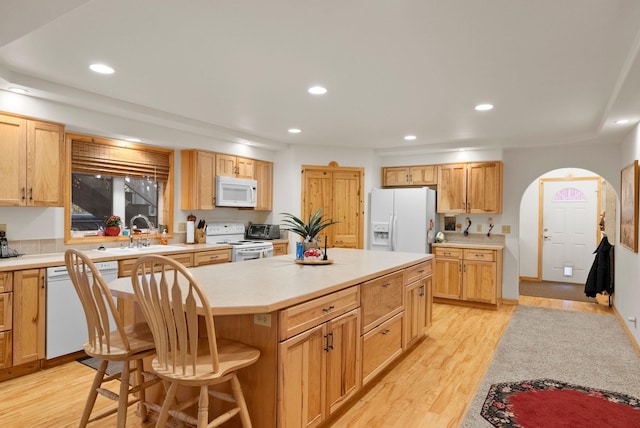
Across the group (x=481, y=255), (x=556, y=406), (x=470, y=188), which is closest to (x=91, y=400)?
(x=556, y=406)

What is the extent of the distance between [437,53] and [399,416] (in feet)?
7.62

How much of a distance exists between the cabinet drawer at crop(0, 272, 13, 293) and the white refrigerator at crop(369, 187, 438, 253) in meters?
4.47

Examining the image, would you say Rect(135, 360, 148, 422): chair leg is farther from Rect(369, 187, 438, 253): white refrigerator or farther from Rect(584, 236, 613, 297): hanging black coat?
Rect(584, 236, 613, 297): hanging black coat

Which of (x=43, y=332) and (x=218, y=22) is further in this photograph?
(x=43, y=332)

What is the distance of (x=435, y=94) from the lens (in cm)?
342

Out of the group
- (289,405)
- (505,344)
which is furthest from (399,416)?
(505,344)

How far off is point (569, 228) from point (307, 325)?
726cm

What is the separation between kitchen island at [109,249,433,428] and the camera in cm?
194

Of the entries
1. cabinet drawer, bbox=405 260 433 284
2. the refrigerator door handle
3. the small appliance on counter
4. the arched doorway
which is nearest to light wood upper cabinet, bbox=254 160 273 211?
the small appliance on counter

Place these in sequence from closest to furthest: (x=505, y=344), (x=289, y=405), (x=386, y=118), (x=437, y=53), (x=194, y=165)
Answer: (x=289, y=405)
(x=437, y=53)
(x=505, y=344)
(x=386, y=118)
(x=194, y=165)

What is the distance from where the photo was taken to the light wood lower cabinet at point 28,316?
121 inches

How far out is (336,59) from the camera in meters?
2.70

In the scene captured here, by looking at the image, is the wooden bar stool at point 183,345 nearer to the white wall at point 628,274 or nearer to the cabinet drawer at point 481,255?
the white wall at point 628,274

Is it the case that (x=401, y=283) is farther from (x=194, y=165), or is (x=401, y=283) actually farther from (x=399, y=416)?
(x=194, y=165)
